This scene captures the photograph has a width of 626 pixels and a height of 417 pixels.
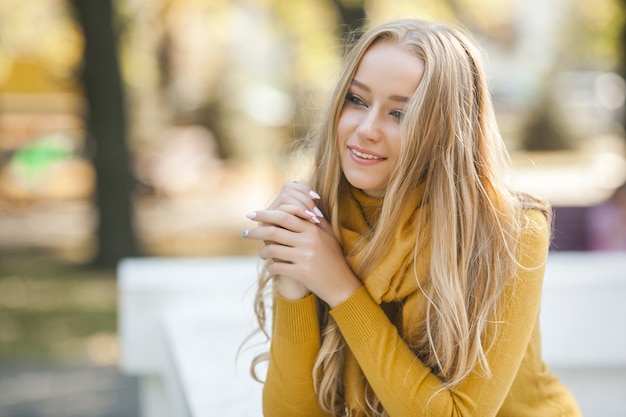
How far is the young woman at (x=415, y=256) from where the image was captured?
1.86 metres

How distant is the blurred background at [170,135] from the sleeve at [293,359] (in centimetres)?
55

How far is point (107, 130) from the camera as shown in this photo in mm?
8547

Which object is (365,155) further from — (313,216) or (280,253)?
(280,253)

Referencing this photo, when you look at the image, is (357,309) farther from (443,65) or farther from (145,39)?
(145,39)

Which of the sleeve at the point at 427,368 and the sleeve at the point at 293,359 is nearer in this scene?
the sleeve at the point at 427,368

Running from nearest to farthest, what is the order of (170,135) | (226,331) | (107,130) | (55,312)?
(226,331), (55,312), (107,130), (170,135)

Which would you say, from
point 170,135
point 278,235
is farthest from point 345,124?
point 170,135

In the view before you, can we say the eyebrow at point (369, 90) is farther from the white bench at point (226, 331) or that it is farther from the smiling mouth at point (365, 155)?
the white bench at point (226, 331)

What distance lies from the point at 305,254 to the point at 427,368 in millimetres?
358

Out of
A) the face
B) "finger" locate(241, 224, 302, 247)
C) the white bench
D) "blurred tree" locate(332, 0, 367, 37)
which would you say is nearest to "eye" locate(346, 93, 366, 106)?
the face

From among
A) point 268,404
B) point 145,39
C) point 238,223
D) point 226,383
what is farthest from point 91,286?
point 145,39

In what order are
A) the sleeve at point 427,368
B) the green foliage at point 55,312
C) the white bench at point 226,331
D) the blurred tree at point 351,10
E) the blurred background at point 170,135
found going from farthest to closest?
the blurred tree at point 351,10 < the blurred background at point 170,135 < the green foliage at point 55,312 < the white bench at point 226,331 < the sleeve at point 427,368

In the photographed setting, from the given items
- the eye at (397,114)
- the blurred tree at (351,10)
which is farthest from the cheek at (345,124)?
the blurred tree at (351,10)

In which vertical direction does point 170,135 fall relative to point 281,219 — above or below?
below
